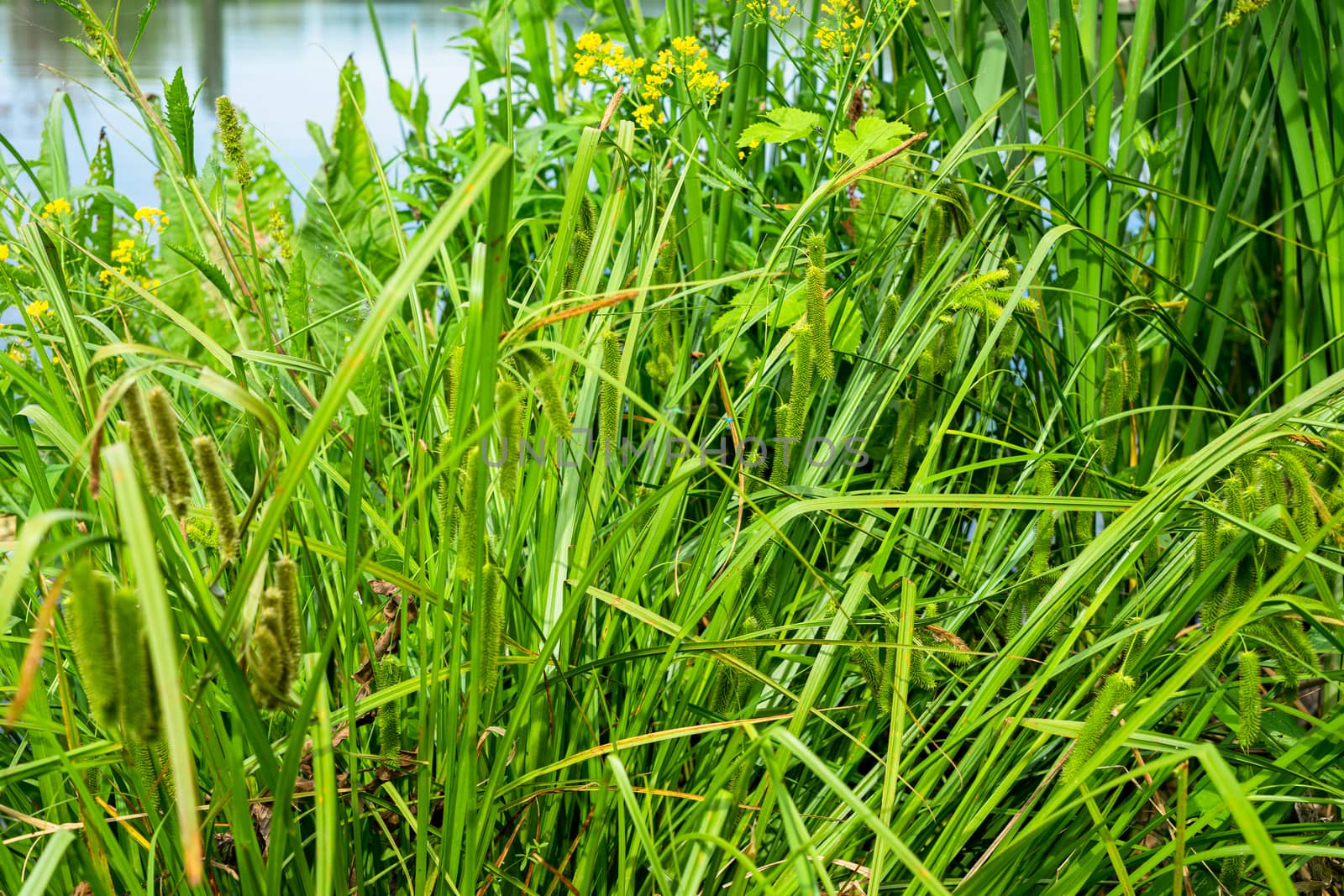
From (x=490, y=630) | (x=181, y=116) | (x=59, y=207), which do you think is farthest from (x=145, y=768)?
(x=59, y=207)

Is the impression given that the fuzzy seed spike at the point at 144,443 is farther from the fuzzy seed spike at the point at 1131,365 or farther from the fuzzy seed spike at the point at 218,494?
the fuzzy seed spike at the point at 1131,365

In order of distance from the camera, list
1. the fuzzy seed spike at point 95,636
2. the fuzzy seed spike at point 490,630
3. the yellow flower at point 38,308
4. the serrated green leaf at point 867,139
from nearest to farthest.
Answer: the fuzzy seed spike at point 95,636, the fuzzy seed spike at point 490,630, the serrated green leaf at point 867,139, the yellow flower at point 38,308

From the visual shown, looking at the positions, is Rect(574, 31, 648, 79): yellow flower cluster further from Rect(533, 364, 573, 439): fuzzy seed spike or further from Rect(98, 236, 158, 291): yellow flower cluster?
Rect(533, 364, 573, 439): fuzzy seed spike

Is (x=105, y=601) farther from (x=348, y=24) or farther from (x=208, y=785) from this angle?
(x=348, y=24)

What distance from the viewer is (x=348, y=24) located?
4211 millimetres

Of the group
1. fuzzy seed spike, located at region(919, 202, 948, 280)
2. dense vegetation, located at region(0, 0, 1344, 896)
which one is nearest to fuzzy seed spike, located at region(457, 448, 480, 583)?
dense vegetation, located at region(0, 0, 1344, 896)

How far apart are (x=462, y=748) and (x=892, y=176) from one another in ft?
3.73

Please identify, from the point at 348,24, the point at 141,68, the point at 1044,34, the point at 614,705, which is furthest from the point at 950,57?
the point at 348,24

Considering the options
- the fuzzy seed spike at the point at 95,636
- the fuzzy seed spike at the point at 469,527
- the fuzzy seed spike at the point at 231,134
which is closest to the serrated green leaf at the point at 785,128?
the fuzzy seed spike at the point at 231,134

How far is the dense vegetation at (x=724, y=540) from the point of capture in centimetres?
76

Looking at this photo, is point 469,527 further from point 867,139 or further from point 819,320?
point 867,139

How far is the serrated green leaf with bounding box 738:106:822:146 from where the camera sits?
151cm

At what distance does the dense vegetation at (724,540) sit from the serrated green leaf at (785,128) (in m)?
0.01

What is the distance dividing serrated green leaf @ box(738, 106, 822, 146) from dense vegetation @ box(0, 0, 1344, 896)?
0.04 feet
